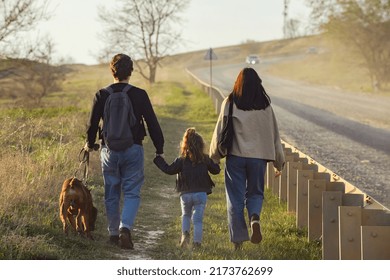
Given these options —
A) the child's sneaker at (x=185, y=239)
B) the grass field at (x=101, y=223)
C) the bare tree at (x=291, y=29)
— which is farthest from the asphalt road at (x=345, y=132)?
the bare tree at (x=291, y=29)

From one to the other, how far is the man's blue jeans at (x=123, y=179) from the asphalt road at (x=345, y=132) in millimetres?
5360

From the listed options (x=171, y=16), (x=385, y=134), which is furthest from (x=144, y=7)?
(x=385, y=134)

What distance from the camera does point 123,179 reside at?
8.30 m

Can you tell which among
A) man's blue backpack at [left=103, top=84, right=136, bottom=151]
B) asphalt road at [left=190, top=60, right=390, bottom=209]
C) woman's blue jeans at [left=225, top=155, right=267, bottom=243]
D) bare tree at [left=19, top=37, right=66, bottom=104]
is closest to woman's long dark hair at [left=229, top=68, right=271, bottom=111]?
woman's blue jeans at [left=225, top=155, right=267, bottom=243]

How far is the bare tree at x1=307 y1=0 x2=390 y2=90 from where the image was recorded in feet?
166

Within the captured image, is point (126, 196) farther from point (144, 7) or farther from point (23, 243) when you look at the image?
point (144, 7)

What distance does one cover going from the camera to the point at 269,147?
8.20m

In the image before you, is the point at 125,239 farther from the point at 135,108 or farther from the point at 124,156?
the point at 135,108

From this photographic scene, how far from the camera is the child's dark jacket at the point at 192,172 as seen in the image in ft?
27.7

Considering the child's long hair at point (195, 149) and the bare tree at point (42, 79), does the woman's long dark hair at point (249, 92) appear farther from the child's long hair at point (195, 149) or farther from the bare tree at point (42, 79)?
the bare tree at point (42, 79)

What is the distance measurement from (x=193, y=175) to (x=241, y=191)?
58 cm

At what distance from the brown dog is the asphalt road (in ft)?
18.6

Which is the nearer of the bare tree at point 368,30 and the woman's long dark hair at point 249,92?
the woman's long dark hair at point 249,92
